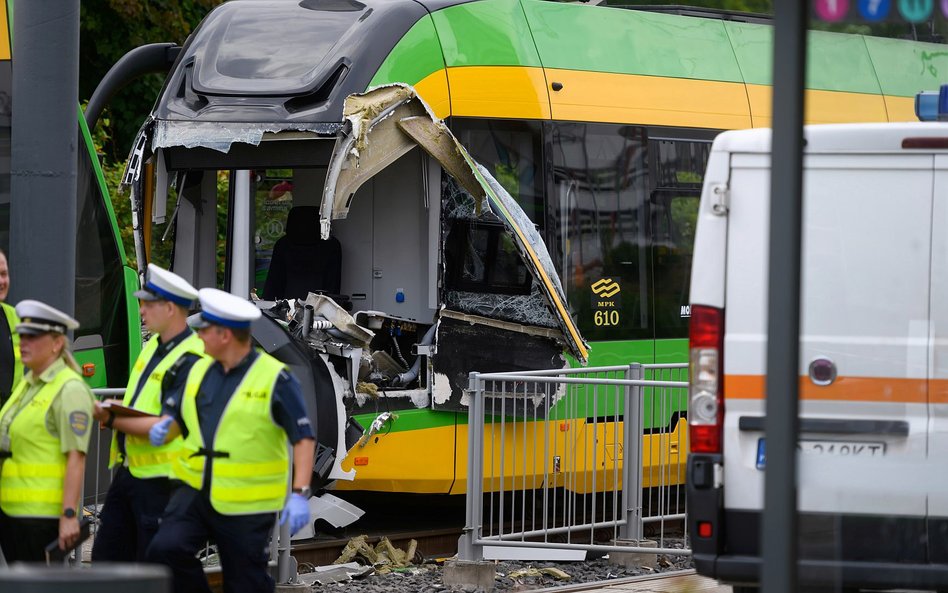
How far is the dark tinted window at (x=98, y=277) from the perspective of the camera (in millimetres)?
10250

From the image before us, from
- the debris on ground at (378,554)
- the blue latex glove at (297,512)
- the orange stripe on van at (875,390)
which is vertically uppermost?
the orange stripe on van at (875,390)

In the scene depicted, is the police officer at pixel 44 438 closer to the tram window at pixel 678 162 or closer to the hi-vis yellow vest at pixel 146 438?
the hi-vis yellow vest at pixel 146 438

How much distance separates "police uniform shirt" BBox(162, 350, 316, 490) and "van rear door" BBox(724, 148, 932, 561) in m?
1.80

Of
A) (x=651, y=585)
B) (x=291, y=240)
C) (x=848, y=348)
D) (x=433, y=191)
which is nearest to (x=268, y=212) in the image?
(x=291, y=240)

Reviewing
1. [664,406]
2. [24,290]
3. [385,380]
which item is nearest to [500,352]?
[385,380]

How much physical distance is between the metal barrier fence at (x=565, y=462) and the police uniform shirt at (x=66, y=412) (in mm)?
3343

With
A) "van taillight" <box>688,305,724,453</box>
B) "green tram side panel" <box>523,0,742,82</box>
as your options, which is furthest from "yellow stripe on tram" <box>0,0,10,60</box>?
"van taillight" <box>688,305,724,453</box>

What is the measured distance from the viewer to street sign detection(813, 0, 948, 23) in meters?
5.00

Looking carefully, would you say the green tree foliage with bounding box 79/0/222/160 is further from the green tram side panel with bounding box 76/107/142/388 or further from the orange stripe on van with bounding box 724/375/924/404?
the orange stripe on van with bounding box 724/375/924/404

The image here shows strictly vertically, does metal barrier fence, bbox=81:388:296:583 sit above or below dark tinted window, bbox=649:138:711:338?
below

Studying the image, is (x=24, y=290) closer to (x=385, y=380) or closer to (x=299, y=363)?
(x=299, y=363)

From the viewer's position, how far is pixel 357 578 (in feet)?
33.4

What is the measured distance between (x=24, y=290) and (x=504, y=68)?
512 cm

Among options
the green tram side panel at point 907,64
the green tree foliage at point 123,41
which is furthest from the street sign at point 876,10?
the green tree foliage at point 123,41
